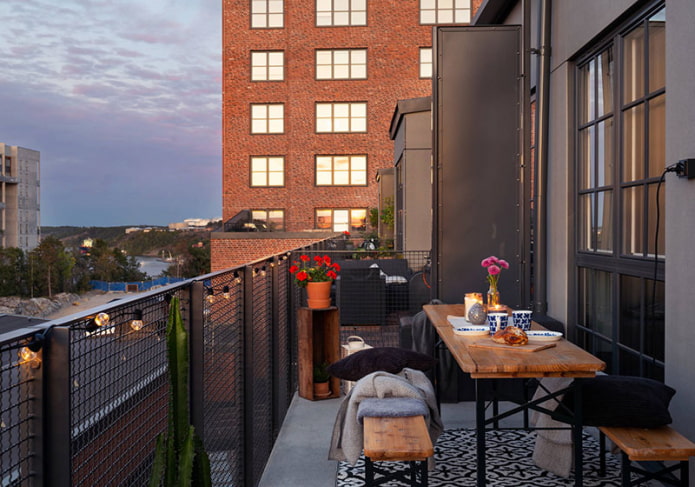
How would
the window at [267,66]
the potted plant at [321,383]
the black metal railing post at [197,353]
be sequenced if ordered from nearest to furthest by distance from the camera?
the black metal railing post at [197,353]
the potted plant at [321,383]
the window at [267,66]

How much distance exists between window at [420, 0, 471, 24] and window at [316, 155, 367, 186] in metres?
6.98

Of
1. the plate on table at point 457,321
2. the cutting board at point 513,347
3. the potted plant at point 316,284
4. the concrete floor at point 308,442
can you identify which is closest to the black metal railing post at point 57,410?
the cutting board at point 513,347

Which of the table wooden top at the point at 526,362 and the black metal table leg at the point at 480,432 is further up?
the table wooden top at the point at 526,362

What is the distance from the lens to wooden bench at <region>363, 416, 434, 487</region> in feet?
11.6

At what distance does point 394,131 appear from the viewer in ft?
61.9

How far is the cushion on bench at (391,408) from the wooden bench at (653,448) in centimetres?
114

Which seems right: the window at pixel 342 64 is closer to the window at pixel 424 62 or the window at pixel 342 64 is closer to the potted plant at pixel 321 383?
the window at pixel 424 62

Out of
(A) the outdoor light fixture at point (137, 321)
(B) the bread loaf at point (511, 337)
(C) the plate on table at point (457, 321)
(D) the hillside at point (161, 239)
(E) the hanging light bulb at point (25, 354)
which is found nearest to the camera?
(E) the hanging light bulb at point (25, 354)

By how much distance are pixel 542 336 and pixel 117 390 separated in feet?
10.4

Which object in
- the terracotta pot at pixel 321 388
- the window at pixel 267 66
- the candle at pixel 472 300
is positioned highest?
the window at pixel 267 66

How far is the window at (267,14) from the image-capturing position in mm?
29266

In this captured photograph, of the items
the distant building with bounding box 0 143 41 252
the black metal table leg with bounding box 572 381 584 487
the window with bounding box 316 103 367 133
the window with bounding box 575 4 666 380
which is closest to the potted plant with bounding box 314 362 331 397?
the window with bounding box 575 4 666 380

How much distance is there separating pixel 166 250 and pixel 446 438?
238 ft

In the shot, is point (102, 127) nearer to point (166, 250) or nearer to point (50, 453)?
point (166, 250)
